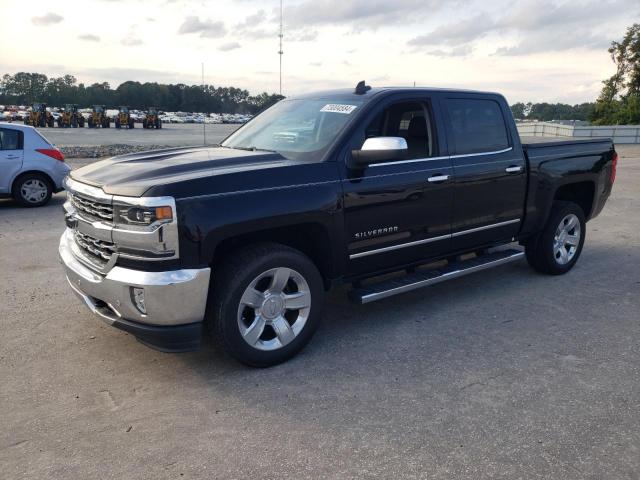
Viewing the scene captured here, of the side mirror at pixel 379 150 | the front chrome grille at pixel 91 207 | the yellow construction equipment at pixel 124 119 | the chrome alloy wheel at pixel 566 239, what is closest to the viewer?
the front chrome grille at pixel 91 207

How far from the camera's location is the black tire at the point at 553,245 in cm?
579

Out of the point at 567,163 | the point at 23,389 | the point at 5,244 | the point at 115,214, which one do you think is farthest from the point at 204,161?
the point at 5,244

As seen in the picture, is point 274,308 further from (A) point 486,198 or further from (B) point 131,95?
(B) point 131,95

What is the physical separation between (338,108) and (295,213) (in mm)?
1168

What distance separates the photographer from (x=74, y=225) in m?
3.90

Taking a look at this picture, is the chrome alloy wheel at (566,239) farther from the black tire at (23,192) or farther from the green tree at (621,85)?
the green tree at (621,85)

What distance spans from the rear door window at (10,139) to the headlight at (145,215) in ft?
25.0

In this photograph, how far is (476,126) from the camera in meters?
5.07

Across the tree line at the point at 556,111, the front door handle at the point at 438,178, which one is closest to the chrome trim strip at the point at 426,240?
the front door handle at the point at 438,178

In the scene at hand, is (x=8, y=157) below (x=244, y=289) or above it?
above

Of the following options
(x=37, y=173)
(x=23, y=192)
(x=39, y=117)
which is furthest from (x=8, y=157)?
(x=39, y=117)

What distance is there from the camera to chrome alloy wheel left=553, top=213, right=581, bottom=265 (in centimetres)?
594

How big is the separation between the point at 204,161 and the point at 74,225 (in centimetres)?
101

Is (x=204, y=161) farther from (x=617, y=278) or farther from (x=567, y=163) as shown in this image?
(x=617, y=278)
